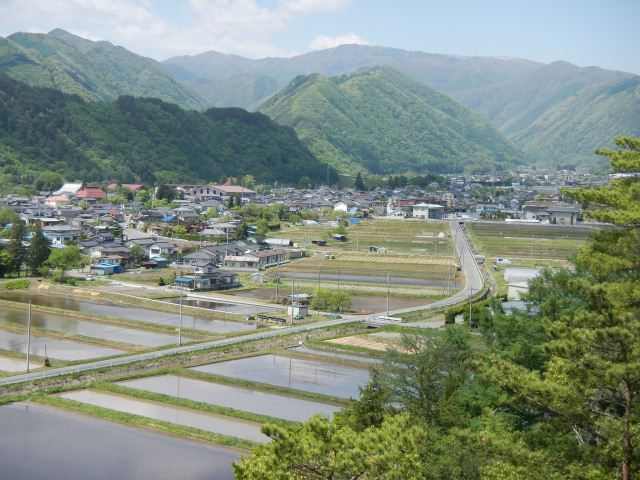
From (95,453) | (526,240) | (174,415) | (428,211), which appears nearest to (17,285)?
(174,415)

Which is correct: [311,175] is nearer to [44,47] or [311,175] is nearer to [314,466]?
[314,466]

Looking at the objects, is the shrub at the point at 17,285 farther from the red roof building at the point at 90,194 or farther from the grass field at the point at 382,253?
the red roof building at the point at 90,194

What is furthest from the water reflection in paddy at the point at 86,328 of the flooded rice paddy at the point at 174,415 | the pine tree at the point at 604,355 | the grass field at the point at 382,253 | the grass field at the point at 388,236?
the grass field at the point at 388,236

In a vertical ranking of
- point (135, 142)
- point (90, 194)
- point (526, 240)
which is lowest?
point (526, 240)

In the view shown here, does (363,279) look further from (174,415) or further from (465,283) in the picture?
(174,415)

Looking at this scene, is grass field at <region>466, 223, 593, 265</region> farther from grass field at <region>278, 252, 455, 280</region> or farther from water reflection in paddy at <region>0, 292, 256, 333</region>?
water reflection in paddy at <region>0, 292, 256, 333</region>

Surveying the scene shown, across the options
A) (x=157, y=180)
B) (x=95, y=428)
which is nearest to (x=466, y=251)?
(x=95, y=428)

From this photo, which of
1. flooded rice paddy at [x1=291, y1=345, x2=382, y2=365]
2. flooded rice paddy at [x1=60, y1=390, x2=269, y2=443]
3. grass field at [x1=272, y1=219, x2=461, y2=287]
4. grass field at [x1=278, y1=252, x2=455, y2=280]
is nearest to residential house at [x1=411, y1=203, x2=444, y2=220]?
grass field at [x1=272, y1=219, x2=461, y2=287]
